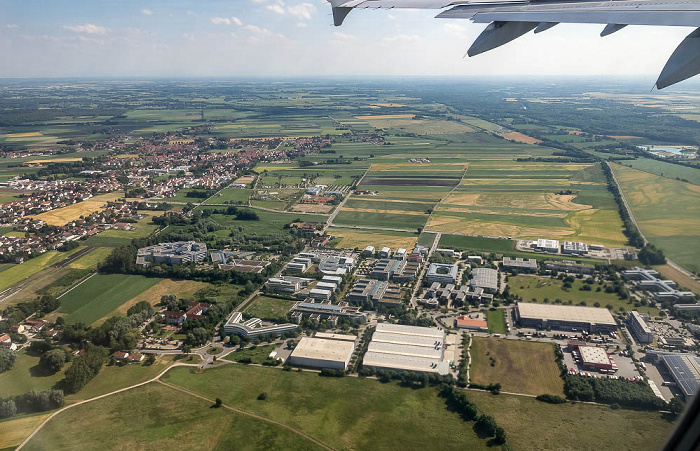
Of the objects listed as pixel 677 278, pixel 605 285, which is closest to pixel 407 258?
pixel 605 285

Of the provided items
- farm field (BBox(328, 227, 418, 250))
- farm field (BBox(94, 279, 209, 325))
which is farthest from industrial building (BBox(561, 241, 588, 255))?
farm field (BBox(94, 279, 209, 325))

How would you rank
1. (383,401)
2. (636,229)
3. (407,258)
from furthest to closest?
(636,229), (407,258), (383,401)

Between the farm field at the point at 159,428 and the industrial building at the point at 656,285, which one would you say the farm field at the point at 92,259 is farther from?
the industrial building at the point at 656,285

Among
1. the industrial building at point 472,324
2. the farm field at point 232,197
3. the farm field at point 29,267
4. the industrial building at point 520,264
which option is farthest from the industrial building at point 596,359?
the farm field at point 232,197

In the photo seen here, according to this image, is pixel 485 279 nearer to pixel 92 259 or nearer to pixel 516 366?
pixel 516 366

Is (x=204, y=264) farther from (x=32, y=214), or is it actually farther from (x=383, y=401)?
(x=32, y=214)

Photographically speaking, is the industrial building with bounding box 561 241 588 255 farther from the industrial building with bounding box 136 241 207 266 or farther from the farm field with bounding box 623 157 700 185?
the industrial building with bounding box 136 241 207 266
